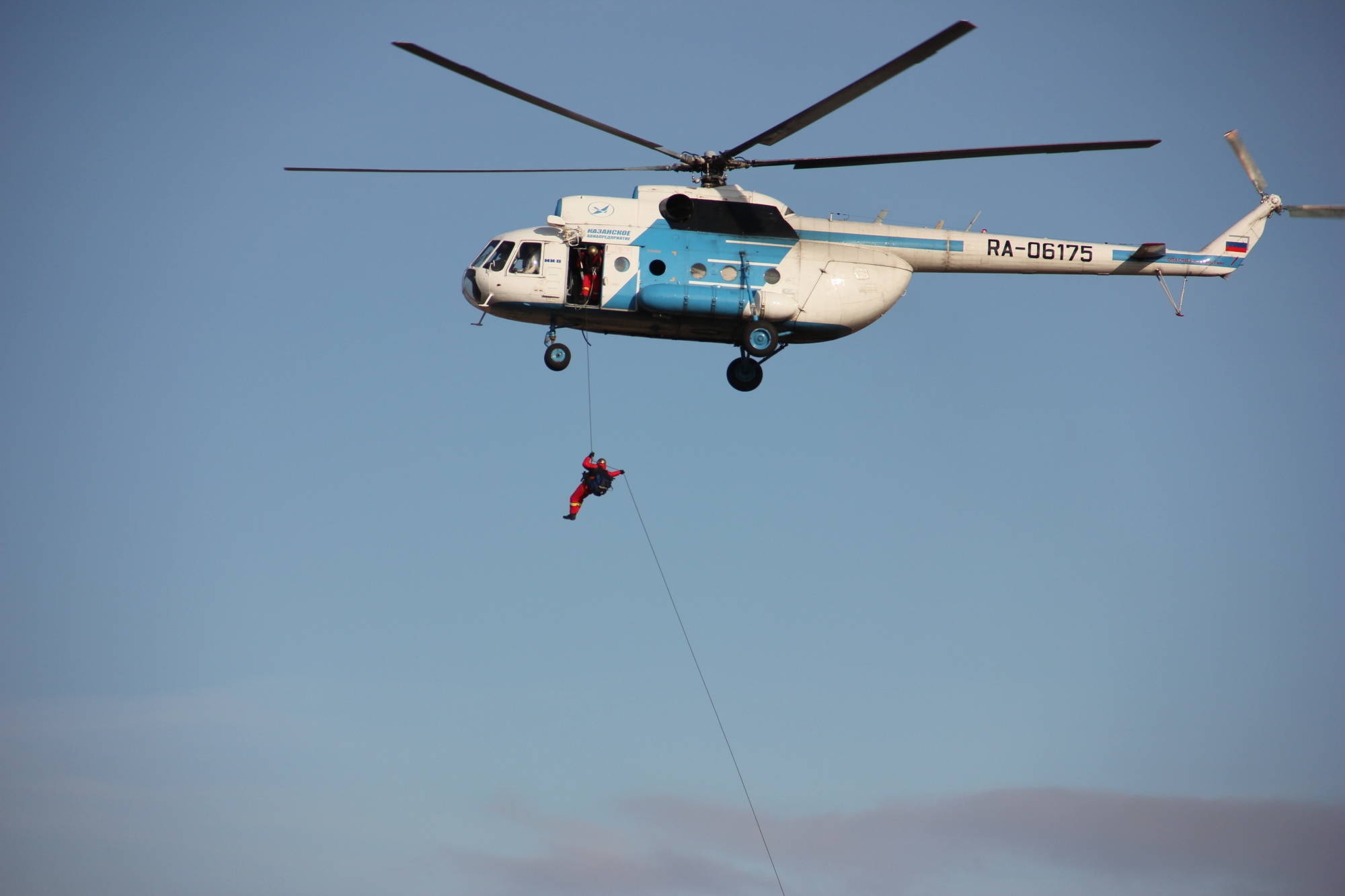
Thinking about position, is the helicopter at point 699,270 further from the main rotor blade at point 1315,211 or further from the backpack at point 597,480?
the main rotor blade at point 1315,211

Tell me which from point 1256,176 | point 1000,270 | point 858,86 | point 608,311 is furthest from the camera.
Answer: point 1256,176

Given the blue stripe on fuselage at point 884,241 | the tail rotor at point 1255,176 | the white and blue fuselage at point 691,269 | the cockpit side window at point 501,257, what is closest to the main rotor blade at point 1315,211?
the tail rotor at point 1255,176

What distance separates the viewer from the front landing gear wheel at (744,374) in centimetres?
3088

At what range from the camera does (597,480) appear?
31078mm

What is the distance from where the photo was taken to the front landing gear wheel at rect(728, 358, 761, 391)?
101ft

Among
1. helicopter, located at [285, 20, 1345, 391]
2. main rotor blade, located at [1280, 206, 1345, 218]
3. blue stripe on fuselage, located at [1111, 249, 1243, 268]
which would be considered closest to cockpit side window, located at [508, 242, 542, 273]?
helicopter, located at [285, 20, 1345, 391]

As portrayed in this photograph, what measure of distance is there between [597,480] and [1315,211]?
1825 cm

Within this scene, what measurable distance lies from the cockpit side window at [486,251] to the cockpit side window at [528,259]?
0.58m

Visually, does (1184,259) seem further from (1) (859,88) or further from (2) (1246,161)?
(1) (859,88)

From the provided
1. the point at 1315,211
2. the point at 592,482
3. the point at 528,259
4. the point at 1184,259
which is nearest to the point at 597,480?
the point at 592,482

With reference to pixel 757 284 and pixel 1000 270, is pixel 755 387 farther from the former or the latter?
pixel 1000 270

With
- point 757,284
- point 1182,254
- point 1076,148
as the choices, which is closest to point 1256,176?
point 1182,254

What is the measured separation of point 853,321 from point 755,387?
2.47m

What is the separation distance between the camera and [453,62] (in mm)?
26062
